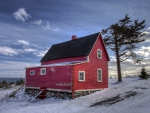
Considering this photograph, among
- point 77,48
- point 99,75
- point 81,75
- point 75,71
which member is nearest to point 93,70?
point 99,75

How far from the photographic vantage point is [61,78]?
21.1m

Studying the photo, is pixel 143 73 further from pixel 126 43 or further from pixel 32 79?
pixel 32 79

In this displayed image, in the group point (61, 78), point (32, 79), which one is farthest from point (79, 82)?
point (32, 79)

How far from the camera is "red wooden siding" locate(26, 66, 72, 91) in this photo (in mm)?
20344

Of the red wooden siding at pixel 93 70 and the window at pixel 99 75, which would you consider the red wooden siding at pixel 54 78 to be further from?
the window at pixel 99 75

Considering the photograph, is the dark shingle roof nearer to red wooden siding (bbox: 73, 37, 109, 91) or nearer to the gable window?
red wooden siding (bbox: 73, 37, 109, 91)

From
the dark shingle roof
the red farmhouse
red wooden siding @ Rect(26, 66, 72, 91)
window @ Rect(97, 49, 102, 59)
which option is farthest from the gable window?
window @ Rect(97, 49, 102, 59)

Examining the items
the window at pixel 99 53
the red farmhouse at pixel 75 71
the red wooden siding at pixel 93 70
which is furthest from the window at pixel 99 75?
the window at pixel 99 53

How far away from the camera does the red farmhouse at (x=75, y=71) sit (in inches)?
803

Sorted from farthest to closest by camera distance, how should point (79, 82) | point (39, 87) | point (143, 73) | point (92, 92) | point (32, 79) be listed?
point (143, 73) → point (32, 79) → point (39, 87) → point (92, 92) → point (79, 82)

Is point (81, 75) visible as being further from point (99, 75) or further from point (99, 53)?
point (99, 53)

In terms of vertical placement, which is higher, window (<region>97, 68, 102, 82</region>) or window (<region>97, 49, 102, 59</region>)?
window (<region>97, 49, 102, 59</region>)

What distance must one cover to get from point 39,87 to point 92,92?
26.4ft

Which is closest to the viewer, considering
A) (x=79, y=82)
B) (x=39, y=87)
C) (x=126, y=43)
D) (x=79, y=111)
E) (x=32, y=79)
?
(x=79, y=111)
